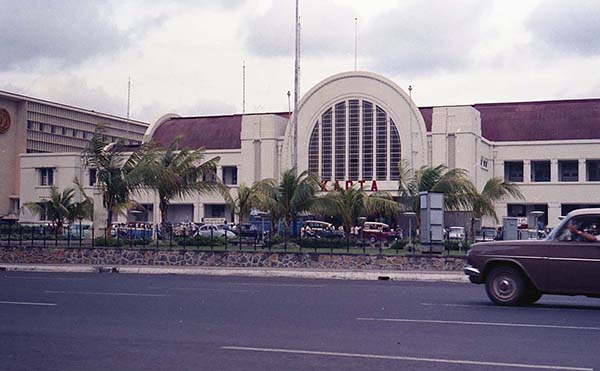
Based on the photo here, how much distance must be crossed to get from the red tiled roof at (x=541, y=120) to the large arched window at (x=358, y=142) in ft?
31.0

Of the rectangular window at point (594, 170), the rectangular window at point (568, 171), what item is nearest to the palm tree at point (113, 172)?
the rectangular window at point (568, 171)

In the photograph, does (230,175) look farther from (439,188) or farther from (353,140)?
(439,188)

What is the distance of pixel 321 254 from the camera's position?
30078 mm

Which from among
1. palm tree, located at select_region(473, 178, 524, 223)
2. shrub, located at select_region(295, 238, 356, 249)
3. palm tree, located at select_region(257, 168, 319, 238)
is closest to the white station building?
palm tree, located at select_region(473, 178, 524, 223)

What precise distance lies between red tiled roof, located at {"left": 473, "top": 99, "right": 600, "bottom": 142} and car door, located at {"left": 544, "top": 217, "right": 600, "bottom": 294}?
4862cm

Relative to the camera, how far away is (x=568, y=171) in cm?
6259

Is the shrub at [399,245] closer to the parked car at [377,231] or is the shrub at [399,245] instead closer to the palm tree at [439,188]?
the palm tree at [439,188]

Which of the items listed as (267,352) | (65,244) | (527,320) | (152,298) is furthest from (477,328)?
(65,244)

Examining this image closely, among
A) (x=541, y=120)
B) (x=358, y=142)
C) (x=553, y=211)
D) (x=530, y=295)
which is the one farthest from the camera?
(x=541, y=120)

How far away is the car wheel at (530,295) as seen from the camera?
16.1m

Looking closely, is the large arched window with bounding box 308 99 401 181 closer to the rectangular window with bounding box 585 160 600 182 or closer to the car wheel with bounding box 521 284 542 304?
the rectangular window with bounding box 585 160 600 182

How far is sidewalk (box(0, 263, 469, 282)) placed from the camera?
26281mm

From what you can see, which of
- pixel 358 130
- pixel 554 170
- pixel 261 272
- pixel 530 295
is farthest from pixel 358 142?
pixel 530 295

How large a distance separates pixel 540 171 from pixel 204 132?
2731 cm
